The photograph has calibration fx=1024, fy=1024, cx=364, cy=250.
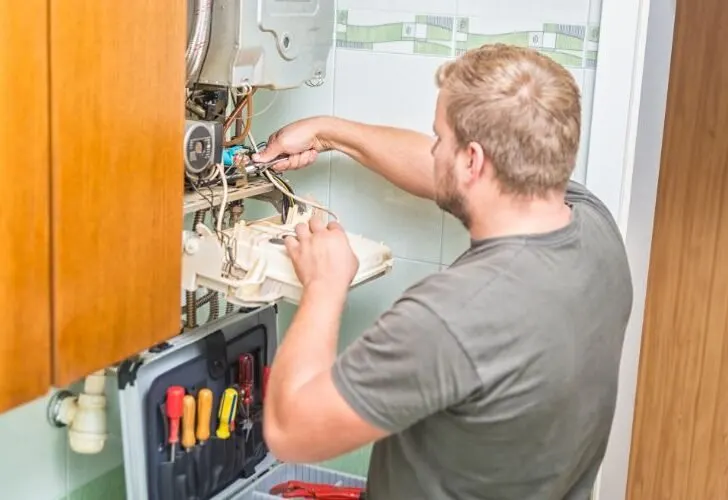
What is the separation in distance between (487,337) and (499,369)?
0.04 meters

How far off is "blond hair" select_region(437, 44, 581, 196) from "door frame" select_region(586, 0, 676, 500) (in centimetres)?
55

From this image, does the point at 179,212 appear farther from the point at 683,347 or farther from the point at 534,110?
the point at 683,347

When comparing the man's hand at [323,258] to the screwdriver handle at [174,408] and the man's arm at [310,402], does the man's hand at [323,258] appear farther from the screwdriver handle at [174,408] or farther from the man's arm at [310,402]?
the screwdriver handle at [174,408]

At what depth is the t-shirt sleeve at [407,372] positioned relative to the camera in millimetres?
1223

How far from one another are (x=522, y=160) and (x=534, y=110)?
64mm

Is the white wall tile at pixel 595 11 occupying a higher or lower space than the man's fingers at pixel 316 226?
higher

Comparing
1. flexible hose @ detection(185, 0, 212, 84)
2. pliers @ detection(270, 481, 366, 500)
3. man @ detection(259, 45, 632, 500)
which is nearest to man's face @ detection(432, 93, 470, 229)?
man @ detection(259, 45, 632, 500)

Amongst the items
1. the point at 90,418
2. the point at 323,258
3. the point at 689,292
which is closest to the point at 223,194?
the point at 323,258

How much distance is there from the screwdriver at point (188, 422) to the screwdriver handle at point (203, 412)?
1 centimetres

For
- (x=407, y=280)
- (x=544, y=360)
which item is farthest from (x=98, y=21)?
(x=407, y=280)

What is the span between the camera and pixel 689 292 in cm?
257

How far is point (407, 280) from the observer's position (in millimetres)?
2045

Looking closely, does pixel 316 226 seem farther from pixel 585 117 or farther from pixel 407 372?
pixel 585 117

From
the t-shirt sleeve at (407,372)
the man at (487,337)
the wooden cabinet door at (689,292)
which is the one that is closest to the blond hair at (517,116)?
the man at (487,337)
